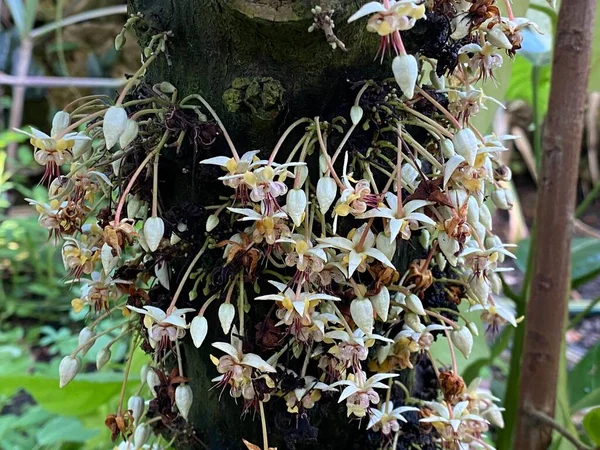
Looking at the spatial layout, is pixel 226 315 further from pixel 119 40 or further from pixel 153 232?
pixel 119 40

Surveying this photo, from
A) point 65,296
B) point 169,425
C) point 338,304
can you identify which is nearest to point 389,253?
point 338,304

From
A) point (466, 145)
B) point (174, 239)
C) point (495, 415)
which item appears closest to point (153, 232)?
point (174, 239)

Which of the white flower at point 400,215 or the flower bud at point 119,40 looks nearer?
the white flower at point 400,215

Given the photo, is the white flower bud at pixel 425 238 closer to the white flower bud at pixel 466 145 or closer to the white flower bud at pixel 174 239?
the white flower bud at pixel 466 145

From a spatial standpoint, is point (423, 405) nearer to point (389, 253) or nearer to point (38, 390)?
point (389, 253)

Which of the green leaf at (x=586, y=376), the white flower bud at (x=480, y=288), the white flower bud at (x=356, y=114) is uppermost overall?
the white flower bud at (x=356, y=114)

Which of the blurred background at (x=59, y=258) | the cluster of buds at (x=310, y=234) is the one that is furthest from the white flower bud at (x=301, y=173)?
the blurred background at (x=59, y=258)
